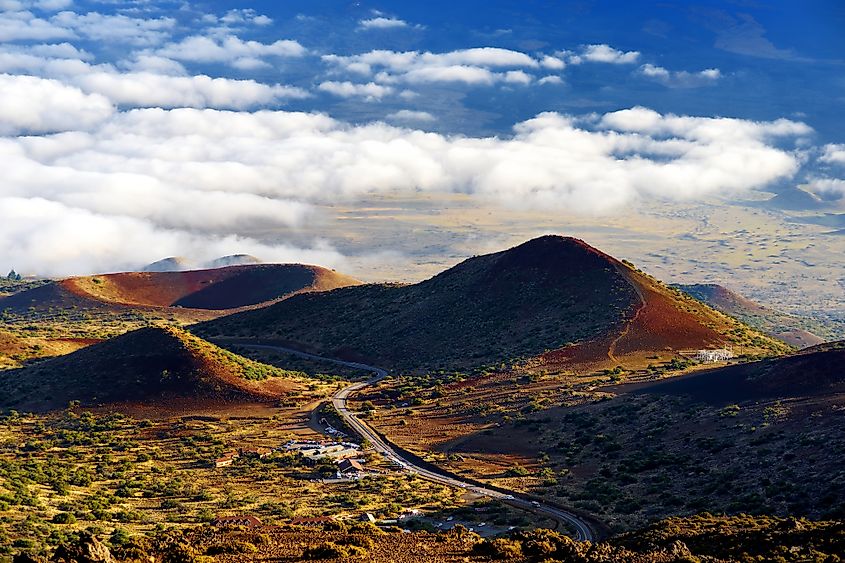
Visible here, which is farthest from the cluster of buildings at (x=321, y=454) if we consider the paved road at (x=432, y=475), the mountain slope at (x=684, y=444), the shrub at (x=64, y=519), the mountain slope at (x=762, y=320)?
the mountain slope at (x=762, y=320)

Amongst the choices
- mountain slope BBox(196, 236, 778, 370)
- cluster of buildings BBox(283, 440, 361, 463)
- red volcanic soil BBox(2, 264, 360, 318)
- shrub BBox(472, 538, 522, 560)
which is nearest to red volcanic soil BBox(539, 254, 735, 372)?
mountain slope BBox(196, 236, 778, 370)

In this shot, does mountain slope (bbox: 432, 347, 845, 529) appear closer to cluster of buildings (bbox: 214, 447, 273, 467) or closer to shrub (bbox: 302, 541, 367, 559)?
cluster of buildings (bbox: 214, 447, 273, 467)

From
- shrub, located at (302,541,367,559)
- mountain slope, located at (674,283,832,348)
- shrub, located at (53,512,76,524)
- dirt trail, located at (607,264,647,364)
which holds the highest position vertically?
dirt trail, located at (607,264,647,364)

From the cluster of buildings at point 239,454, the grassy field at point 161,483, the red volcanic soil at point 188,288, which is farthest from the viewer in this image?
the red volcanic soil at point 188,288

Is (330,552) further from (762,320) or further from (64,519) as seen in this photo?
(762,320)

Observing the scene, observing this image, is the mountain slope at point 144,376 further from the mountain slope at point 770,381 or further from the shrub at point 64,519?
the shrub at point 64,519

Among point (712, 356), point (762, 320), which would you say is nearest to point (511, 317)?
Result: point (712, 356)
